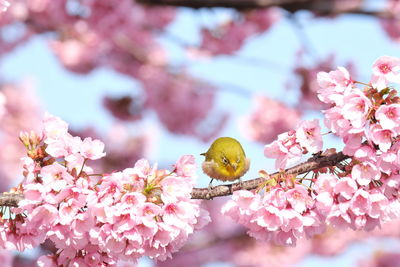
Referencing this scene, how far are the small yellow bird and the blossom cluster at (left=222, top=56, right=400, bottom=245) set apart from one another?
3.10 ft

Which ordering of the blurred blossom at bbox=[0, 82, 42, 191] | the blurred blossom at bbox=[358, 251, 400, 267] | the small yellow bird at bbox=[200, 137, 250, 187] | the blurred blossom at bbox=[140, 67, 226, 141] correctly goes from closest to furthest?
the small yellow bird at bbox=[200, 137, 250, 187], the blurred blossom at bbox=[140, 67, 226, 141], the blurred blossom at bbox=[0, 82, 42, 191], the blurred blossom at bbox=[358, 251, 400, 267]

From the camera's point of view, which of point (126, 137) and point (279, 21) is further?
point (126, 137)

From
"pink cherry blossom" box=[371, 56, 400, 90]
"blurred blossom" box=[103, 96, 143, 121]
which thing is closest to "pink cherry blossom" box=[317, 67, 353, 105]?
"pink cherry blossom" box=[371, 56, 400, 90]

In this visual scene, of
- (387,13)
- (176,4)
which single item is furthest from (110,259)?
(387,13)

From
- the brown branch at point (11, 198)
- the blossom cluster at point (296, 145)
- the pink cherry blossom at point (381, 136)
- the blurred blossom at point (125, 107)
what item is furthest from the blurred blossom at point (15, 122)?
the pink cherry blossom at point (381, 136)

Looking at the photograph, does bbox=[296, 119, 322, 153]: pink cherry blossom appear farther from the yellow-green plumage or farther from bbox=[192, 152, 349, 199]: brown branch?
the yellow-green plumage

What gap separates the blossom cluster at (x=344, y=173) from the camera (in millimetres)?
2676

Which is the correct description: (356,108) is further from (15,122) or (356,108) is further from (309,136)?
(15,122)

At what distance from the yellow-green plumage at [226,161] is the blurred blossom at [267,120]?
249 inches

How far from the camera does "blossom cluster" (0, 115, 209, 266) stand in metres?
2.69

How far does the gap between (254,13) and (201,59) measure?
1.83 meters

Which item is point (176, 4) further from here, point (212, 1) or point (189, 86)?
point (189, 86)

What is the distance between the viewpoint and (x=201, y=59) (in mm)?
11609

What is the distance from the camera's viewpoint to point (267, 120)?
10984mm
